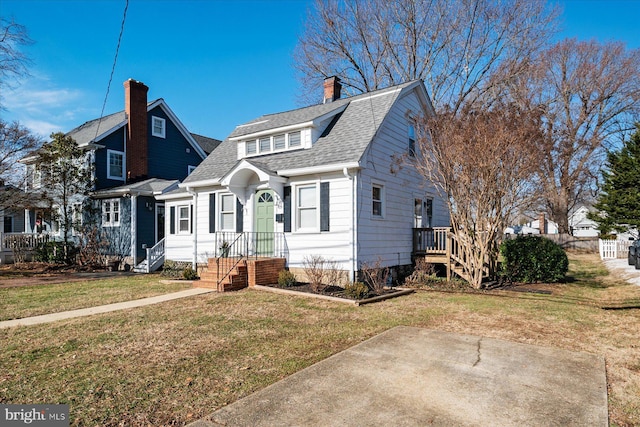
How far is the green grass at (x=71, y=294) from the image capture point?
899 centimetres

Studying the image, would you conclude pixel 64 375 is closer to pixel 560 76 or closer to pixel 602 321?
pixel 602 321

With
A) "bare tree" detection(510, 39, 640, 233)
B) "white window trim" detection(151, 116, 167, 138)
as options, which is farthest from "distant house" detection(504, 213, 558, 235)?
"white window trim" detection(151, 116, 167, 138)

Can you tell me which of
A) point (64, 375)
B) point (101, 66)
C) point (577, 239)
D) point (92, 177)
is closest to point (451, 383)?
point (64, 375)

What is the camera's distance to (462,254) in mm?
12484

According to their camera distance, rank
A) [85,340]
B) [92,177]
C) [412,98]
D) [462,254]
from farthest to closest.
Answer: [92,177]
[412,98]
[462,254]
[85,340]

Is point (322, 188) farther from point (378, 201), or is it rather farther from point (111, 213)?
point (111, 213)

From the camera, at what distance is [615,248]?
22359mm

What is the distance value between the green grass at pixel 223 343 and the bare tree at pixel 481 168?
2.34 m

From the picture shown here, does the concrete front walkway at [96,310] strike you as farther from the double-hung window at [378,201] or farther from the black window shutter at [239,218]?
the double-hung window at [378,201]

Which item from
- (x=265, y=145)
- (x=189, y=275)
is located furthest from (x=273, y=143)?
(x=189, y=275)

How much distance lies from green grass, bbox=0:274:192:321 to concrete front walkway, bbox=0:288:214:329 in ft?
1.37

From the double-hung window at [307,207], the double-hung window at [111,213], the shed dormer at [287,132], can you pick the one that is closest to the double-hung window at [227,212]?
the shed dormer at [287,132]

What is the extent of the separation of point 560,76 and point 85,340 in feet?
114

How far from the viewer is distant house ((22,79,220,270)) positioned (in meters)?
19.2
